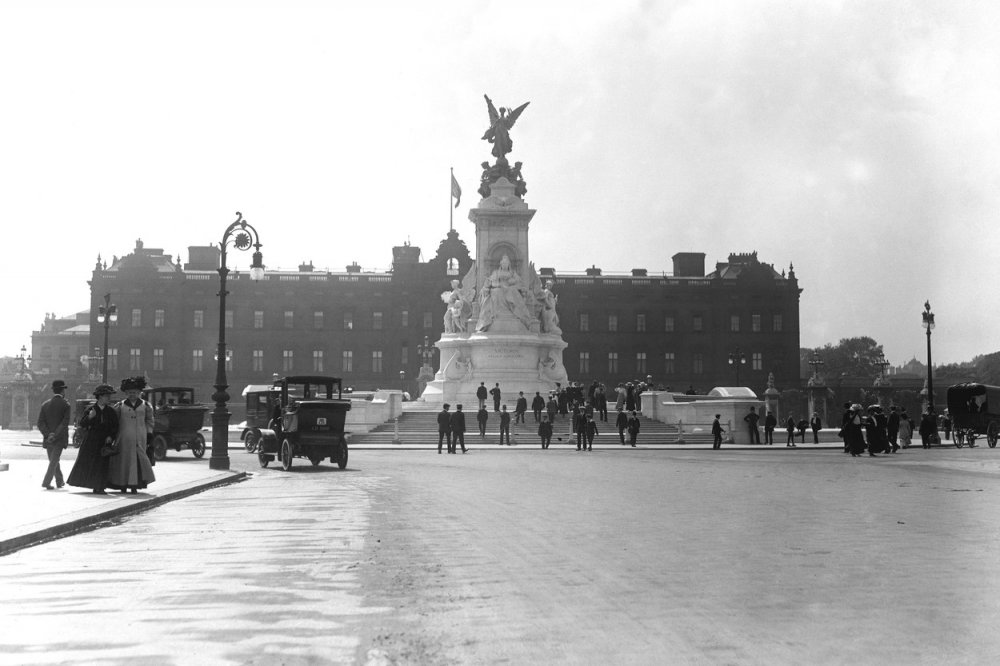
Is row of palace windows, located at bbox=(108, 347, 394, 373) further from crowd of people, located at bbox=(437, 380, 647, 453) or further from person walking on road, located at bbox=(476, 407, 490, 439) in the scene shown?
person walking on road, located at bbox=(476, 407, 490, 439)

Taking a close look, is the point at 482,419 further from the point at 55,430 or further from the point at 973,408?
the point at 55,430

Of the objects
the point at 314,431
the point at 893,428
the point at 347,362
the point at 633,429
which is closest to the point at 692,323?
the point at 347,362

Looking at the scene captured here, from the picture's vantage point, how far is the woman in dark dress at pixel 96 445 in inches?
619

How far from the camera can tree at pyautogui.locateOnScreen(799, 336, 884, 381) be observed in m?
131

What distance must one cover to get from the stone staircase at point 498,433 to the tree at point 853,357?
9150 cm

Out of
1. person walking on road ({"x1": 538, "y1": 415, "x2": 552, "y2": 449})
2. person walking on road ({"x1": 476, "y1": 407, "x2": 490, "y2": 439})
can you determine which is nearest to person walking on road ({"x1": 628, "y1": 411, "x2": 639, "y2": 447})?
person walking on road ({"x1": 538, "y1": 415, "x2": 552, "y2": 449})

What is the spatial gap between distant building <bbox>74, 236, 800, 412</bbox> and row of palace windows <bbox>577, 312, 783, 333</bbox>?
0.09 meters

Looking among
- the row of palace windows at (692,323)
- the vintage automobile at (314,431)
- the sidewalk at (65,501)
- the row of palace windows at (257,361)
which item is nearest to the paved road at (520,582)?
the sidewalk at (65,501)

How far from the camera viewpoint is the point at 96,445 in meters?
16.0

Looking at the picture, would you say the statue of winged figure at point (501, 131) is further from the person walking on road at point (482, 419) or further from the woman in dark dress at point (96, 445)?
the woman in dark dress at point (96, 445)

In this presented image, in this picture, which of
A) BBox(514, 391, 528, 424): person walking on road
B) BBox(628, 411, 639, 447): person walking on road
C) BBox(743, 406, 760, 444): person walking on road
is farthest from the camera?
BBox(514, 391, 528, 424): person walking on road

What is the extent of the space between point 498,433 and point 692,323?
60583 mm

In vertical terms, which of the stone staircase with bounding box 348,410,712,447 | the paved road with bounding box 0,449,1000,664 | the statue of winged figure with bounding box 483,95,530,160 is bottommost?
the stone staircase with bounding box 348,410,712,447

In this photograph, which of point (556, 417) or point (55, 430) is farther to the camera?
point (556, 417)
